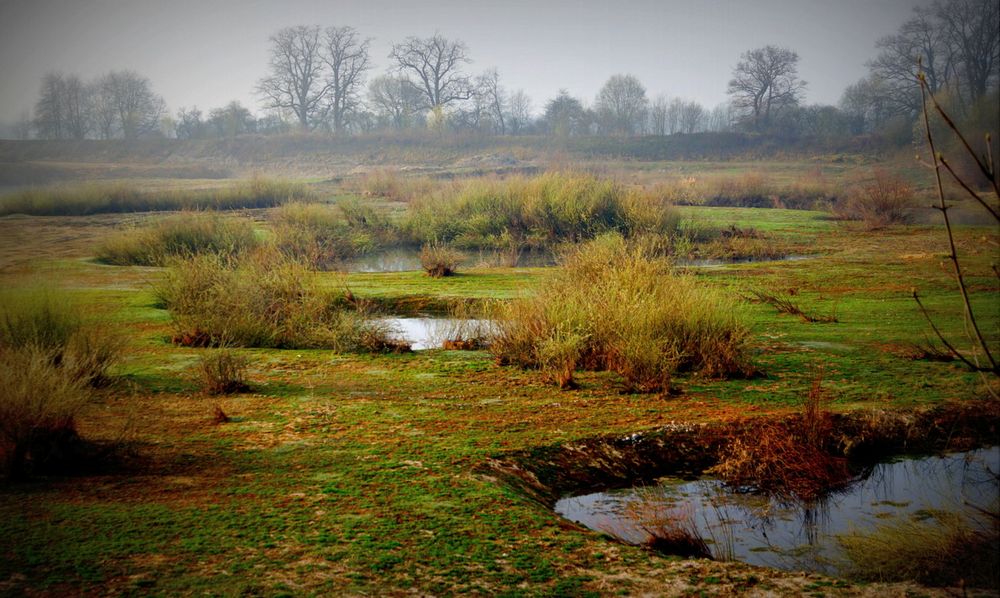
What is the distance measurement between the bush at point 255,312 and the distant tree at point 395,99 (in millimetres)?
56143

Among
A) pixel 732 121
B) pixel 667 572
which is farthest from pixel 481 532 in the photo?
pixel 732 121

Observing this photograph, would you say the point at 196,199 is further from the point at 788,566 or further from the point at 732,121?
the point at 732,121

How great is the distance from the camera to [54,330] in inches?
364

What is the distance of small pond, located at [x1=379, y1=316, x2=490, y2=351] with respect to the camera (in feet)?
38.7

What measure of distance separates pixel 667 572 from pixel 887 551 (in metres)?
1.84

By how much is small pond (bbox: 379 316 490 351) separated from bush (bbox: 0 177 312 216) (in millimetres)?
12687

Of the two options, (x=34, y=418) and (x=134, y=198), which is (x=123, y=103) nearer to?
(x=134, y=198)

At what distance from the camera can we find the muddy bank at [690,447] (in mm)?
6332

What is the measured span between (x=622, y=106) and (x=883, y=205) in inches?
1774

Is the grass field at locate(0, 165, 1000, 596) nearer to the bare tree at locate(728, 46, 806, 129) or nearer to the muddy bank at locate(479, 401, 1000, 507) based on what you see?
the muddy bank at locate(479, 401, 1000, 507)

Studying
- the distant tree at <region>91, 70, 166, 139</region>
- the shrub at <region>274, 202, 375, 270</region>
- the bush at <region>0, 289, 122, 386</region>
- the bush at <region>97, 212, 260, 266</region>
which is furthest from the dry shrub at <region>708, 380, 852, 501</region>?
the distant tree at <region>91, 70, 166, 139</region>

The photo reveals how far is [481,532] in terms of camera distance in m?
4.95

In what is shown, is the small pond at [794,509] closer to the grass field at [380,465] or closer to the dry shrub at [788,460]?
the dry shrub at [788,460]

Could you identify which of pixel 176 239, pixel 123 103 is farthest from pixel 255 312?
pixel 123 103
